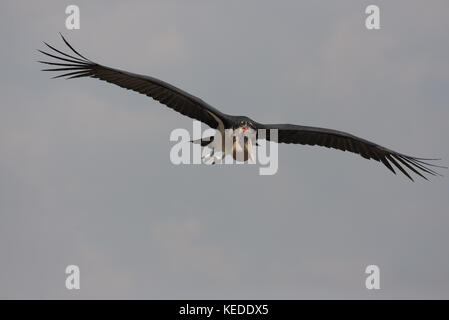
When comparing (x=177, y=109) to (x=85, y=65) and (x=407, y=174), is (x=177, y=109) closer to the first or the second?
(x=85, y=65)

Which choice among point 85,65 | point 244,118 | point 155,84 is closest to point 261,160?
point 244,118

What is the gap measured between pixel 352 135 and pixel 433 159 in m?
2.35

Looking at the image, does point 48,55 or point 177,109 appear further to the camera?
point 177,109

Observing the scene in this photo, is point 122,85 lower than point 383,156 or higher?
higher

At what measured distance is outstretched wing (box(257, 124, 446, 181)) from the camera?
24.3m

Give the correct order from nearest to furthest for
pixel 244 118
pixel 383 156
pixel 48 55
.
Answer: pixel 48 55 → pixel 244 118 → pixel 383 156

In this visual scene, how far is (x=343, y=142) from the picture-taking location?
25.3 m

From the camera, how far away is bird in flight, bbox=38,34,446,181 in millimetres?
22484

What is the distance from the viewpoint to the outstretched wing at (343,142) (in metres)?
24.3

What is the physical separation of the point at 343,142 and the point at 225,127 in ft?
12.8

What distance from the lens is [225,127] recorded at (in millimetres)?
23438

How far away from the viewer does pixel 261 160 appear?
23.8m

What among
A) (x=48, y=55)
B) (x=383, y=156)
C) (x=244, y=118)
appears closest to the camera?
Result: (x=48, y=55)

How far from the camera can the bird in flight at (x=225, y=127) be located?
22.5 m
